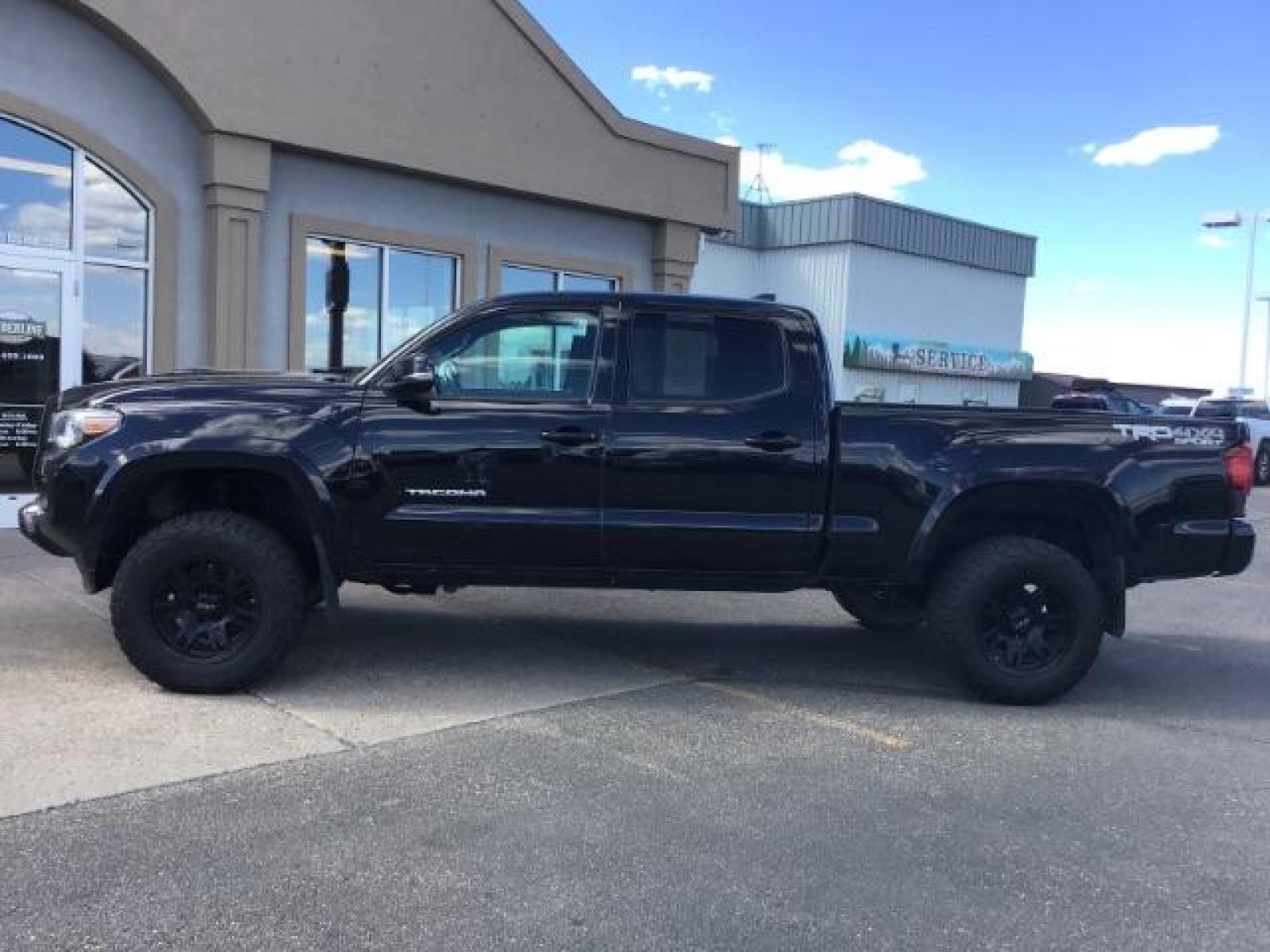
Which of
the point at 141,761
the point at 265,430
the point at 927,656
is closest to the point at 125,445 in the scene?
the point at 265,430

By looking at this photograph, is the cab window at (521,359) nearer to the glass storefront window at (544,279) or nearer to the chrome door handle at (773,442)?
the chrome door handle at (773,442)

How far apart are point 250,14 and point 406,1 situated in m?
1.69

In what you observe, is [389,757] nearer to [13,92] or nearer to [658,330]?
[658,330]

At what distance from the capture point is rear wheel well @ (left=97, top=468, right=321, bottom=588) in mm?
5594

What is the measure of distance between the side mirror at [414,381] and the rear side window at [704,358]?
1.03m

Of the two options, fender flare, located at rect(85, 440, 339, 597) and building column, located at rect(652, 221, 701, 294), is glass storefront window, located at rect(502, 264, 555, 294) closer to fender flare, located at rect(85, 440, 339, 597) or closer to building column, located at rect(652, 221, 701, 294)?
building column, located at rect(652, 221, 701, 294)

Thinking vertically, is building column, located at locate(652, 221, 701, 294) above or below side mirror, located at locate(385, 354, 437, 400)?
above

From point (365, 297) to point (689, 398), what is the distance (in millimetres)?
7192

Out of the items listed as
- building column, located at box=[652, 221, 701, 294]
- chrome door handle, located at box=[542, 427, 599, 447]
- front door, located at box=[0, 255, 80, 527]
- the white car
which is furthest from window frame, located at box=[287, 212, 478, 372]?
the white car

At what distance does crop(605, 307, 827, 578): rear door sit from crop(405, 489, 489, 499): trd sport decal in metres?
0.64

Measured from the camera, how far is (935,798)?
464 cm

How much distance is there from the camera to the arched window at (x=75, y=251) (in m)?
10.0

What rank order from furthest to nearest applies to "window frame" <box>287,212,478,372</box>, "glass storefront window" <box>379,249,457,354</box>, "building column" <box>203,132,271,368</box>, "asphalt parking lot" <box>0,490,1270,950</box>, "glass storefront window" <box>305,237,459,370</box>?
"glass storefront window" <box>379,249,457,354</box> → "glass storefront window" <box>305,237,459,370</box> → "window frame" <box>287,212,478,372</box> → "building column" <box>203,132,271,368</box> → "asphalt parking lot" <box>0,490,1270,950</box>

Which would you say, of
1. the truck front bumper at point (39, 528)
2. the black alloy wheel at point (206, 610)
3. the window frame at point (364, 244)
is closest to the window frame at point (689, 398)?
the black alloy wheel at point (206, 610)
